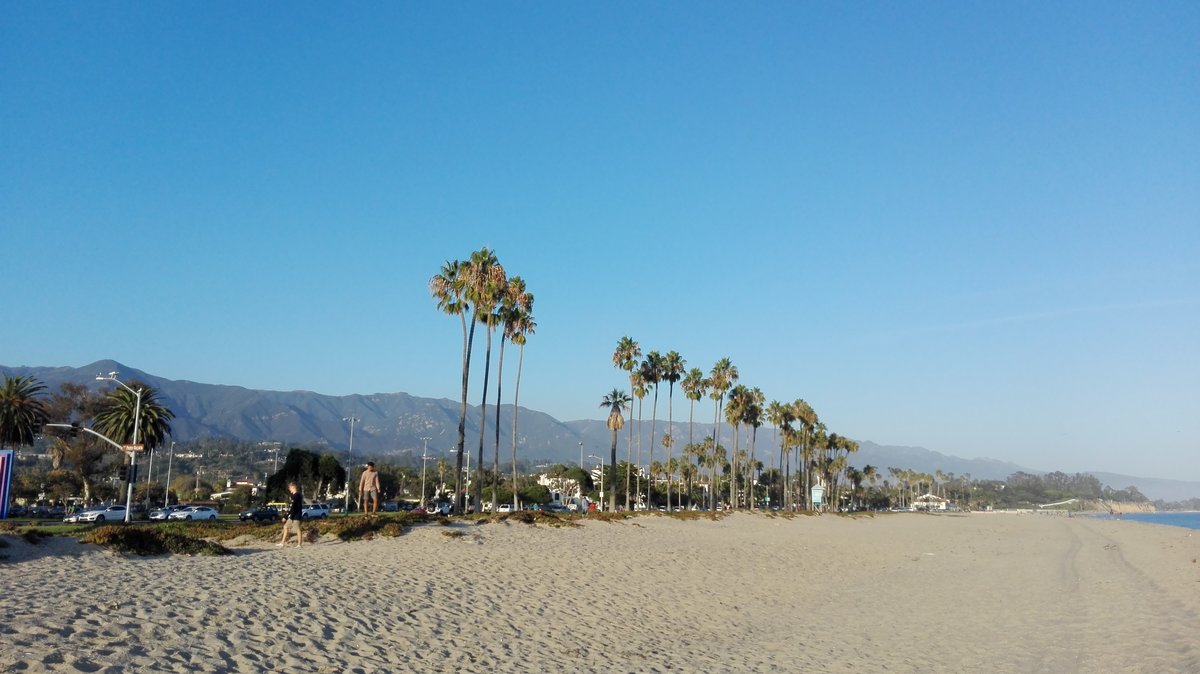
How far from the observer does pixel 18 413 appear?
63.5 m

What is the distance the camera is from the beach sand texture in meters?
10.8

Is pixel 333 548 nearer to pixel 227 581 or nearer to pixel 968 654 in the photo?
pixel 227 581

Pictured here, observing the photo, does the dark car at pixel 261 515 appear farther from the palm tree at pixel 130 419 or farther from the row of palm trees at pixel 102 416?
the palm tree at pixel 130 419

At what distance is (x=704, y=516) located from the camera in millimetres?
57438

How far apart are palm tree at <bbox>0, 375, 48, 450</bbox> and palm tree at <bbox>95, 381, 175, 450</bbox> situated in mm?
4431

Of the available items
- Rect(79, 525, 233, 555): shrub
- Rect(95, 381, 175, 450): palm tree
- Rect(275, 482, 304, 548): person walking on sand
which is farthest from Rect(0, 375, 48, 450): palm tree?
Rect(79, 525, 233, 555): shrub

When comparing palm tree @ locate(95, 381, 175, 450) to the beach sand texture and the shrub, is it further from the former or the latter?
the shrub

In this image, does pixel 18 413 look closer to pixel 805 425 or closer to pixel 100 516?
pixel 100 516

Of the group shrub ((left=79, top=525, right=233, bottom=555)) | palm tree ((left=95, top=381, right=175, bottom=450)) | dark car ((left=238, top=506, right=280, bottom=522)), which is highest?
palm tree ((left=95, top=381, right=175, bottom=450))

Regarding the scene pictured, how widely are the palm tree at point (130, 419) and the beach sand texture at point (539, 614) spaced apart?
48589mm

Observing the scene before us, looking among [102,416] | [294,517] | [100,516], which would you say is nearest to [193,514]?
[100,516]

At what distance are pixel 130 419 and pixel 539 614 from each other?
6064 centimetres

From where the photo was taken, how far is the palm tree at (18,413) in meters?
63.1

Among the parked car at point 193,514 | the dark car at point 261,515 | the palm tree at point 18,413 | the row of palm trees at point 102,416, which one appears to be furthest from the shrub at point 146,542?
the palm tree at point 18,413
